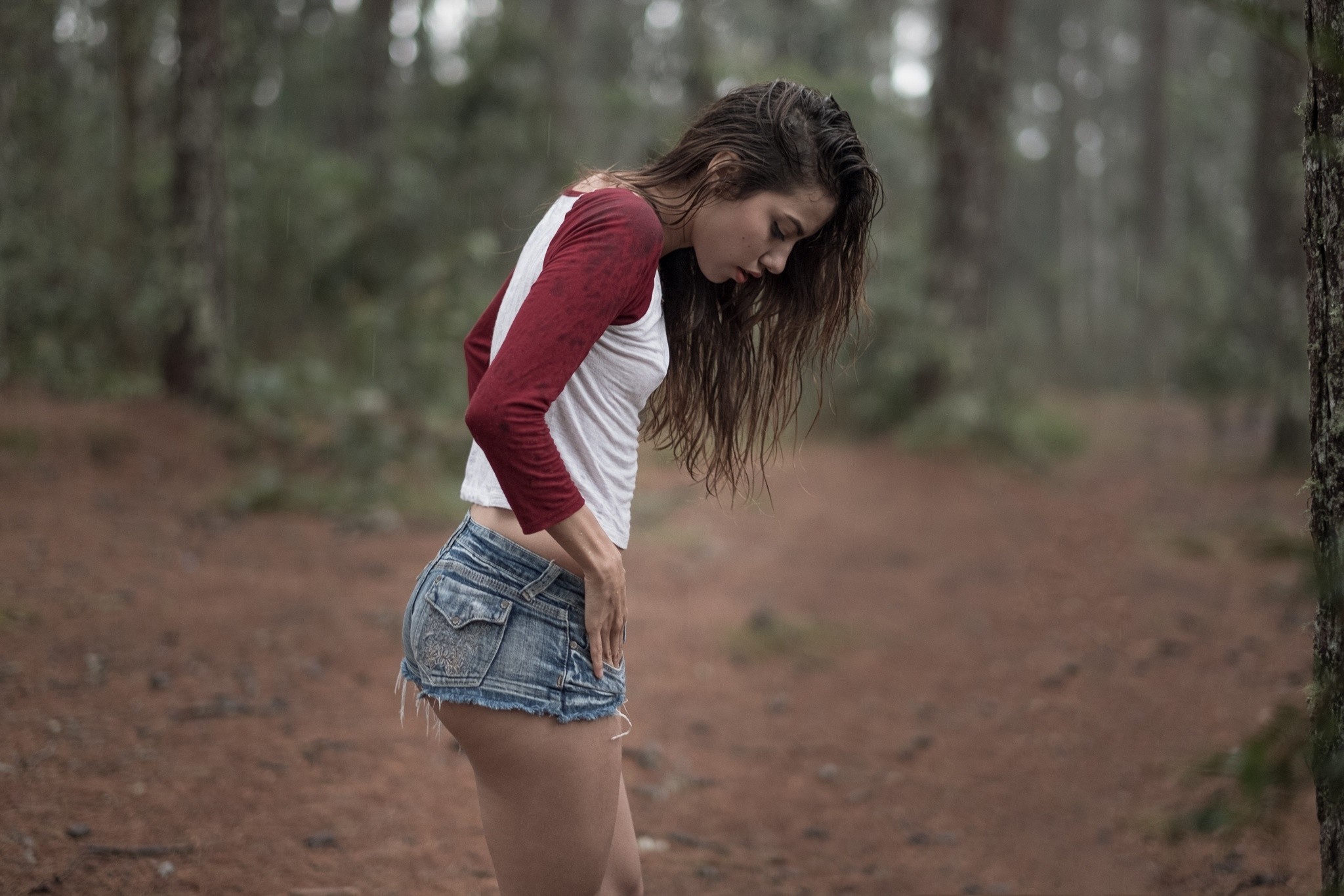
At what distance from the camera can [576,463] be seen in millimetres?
1977

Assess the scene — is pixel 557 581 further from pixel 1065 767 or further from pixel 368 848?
pixel 1065 767

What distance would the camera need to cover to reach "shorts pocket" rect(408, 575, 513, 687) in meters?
1.92

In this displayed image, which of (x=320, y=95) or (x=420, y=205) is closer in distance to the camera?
(x=420, y=205)

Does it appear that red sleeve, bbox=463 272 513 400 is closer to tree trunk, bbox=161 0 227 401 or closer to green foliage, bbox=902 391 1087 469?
tree trunk, bbox=161 0 227 401

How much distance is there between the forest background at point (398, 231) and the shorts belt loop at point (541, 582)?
4.32 meters

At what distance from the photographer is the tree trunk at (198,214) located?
8609mm

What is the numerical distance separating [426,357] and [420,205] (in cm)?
386

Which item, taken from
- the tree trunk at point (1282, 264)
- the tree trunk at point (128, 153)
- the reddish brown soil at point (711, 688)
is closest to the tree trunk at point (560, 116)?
the tree trunk at point (128, 153)

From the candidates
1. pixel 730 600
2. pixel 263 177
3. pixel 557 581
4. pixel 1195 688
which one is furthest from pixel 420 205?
pixel 557 581

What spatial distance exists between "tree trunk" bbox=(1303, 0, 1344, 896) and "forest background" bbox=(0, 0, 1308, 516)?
4.08 m

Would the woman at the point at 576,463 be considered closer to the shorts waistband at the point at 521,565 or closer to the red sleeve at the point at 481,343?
the shorts waistband at the point at 521,565

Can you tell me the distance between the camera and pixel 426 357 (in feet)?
29.3

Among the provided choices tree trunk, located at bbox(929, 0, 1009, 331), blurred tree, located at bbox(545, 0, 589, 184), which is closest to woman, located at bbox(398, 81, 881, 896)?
tree trunk, located at bbox(929, 0, 1009, 331)

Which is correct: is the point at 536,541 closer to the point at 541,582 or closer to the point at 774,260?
the point at 541,582
